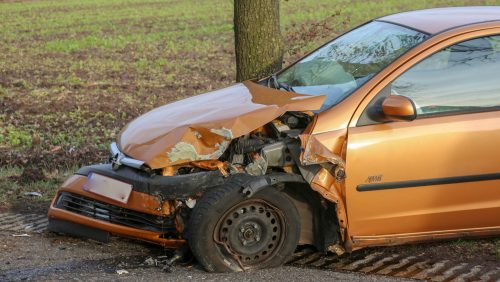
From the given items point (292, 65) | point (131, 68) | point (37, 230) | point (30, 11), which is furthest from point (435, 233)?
point (30, 11)

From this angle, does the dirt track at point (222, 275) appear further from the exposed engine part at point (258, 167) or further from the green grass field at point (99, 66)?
the green grass field at point (99, 66)

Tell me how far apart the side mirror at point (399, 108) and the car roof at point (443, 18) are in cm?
71

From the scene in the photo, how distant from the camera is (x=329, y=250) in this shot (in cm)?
532

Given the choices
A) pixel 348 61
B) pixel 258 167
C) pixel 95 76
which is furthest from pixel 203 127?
pixel 95 76

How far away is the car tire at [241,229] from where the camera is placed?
4.95m

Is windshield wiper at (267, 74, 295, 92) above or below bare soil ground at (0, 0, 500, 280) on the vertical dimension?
above

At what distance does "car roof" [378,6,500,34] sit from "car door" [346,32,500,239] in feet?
0.72

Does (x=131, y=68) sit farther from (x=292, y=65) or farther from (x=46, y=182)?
(x=292, y=65)

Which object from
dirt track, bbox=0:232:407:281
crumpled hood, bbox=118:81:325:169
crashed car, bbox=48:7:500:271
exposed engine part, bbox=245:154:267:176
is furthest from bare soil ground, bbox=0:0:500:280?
crumpled hood, bbox=118:81:325:169

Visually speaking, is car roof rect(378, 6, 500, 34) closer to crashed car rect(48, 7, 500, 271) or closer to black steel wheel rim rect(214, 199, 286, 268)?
crashed car rect(48, 7, 500, 271)

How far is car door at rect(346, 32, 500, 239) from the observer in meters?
5.11

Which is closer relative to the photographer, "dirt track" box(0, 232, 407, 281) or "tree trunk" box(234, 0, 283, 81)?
"dirt track" box(0, 232, 407, 281)

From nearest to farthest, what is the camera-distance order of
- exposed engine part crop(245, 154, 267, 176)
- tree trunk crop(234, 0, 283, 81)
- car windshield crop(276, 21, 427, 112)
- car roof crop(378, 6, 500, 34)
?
exposed engine part crop(245, 154, 267, 176) → car windshield crop(276, 21, 427, 112) → car roof crop(378, 6, 500, 34) → tree trunk crop(234, 0, 283, 81)

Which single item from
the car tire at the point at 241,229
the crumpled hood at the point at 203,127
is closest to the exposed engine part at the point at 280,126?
the crumpled hood at the point at 203,127
